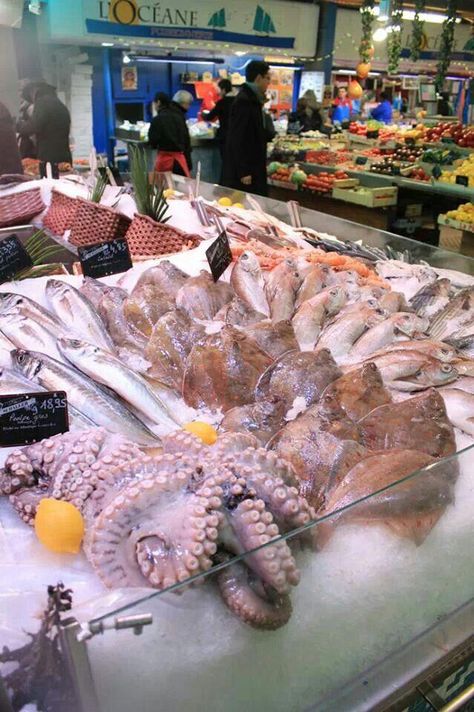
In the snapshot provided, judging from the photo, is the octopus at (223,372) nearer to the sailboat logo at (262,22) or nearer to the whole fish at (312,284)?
the whole fish at (312,284)

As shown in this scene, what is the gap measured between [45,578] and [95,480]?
249 mm

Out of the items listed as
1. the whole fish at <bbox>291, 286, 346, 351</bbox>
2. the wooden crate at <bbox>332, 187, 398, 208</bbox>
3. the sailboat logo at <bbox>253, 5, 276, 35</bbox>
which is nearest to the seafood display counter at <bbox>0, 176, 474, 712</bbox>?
the whole fish at <bbox>291, 286, 346, 351</bbox>

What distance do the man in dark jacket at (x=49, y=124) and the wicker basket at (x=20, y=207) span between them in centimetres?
430

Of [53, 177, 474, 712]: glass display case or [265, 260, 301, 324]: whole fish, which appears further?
[265, 260, 301, 324]: whole fish

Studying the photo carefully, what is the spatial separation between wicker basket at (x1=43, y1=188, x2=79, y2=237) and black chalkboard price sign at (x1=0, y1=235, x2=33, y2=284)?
1188 millimetres

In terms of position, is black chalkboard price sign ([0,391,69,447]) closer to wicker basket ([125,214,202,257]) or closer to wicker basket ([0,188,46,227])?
wicker basket ([125,214,202,257])

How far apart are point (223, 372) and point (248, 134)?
6342mm

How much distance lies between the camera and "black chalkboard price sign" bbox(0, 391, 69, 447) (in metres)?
1.75

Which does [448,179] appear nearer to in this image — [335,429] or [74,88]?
[335,429]

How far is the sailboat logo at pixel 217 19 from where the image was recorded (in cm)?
1500

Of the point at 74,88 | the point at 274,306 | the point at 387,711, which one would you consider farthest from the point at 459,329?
the point at 74,88

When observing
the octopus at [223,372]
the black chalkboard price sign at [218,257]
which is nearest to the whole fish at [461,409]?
the octopus at [223,372]

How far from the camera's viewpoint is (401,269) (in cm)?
377

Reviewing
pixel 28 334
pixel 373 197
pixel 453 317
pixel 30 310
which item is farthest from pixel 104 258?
pixel 373 197
